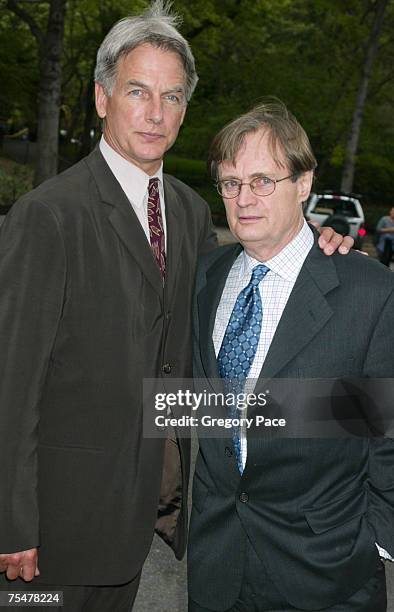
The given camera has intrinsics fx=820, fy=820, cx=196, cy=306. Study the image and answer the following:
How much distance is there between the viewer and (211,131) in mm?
29812

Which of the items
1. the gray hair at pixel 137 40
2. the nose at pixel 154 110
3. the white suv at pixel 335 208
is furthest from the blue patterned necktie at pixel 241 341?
the white suv at pixel 335 208

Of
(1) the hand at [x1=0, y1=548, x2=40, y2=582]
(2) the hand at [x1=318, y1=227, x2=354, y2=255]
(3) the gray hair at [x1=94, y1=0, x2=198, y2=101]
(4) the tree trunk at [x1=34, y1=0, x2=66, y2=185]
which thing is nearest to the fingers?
(2) the hand at [x1=318, y1=227, x2=354, y2=255]

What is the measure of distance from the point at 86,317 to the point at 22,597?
108cm

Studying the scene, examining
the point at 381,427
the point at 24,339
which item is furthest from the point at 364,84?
the point at 24,339

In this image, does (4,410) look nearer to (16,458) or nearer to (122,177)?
(16,458)

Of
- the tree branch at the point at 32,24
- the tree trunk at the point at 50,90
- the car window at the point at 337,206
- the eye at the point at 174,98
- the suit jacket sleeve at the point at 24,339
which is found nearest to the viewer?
the suit jacket sleeve at the point at 24,339

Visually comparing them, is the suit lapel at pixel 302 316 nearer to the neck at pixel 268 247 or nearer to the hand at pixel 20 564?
the neck at pixel 268 247

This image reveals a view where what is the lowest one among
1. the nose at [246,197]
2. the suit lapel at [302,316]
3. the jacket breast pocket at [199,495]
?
the jacket breast pocket at [199,495]

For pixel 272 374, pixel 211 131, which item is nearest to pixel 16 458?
pixel 272 374

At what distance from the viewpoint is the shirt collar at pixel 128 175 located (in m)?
3.17

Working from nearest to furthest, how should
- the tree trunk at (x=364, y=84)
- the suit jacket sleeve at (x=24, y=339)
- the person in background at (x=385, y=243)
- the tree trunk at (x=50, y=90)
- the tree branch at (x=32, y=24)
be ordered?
the suit jacket sleeve at (x=24, y=339), the person in background at (x=385, y=243), the tree trunk at (x=50, y=90), the tree branch at (x=32, y=24), the tree trunk at (x=364, y=84)

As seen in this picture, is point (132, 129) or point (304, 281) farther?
point (132, 129)

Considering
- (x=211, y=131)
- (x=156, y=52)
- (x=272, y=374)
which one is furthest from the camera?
(x=211, y=131)

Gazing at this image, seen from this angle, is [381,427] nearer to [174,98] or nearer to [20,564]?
[20,564]
